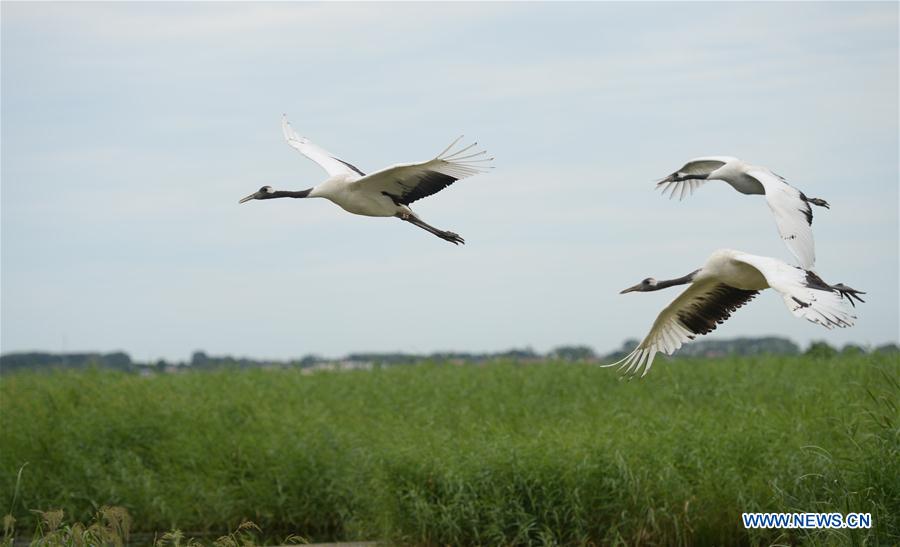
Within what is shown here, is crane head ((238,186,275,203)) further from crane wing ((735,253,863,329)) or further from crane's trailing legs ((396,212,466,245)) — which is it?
crane wing ((735,253,863,329))

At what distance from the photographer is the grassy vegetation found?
35.3 ft

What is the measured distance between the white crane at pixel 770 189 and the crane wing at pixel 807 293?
124 millimetres

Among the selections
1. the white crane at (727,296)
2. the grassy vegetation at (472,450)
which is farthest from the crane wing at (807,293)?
the grassy vegetation at (472,450)

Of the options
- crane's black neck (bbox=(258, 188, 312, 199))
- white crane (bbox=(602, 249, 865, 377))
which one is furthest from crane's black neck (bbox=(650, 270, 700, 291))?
crane's black neck (bbox=(258, 188, 312, 199))

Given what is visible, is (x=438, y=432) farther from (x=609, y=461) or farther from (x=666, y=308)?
(x=666, y=308)

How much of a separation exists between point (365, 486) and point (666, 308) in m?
4.47

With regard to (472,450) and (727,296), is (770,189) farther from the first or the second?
(472,450)

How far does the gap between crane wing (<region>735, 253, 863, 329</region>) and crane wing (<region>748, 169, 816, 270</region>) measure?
4.4 inches

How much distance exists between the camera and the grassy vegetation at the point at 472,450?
1076 cm

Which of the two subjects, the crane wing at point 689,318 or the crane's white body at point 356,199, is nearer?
the crane's white body at point 356,199

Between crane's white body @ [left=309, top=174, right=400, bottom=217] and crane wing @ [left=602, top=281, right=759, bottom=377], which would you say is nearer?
crane's white body @ [left=309, top=174, right=400, bottom=217]

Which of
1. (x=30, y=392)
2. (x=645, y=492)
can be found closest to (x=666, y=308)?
(x=645, y=492)

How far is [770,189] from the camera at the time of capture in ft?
26.7

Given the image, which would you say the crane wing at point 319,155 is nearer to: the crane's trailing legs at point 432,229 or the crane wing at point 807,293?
the crane's trailing legs at point 432,229
